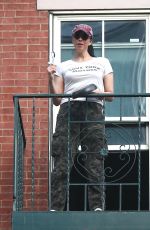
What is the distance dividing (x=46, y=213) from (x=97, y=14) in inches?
113

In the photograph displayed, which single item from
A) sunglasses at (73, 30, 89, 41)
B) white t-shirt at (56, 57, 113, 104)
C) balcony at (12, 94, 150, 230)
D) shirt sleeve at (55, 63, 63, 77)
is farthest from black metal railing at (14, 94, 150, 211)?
sunglasses at (73, 30, 89, 41)

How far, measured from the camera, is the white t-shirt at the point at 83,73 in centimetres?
920

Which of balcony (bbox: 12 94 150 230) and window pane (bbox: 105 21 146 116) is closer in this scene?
balcony (bbox: 12 94 150 230)

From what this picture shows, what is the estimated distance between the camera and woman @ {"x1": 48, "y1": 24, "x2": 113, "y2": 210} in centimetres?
911

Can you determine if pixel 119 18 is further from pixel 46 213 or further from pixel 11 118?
pixel 46 213

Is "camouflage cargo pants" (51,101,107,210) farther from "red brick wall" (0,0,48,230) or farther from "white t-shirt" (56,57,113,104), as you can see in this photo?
"red brick wall" (0,0,48,230)

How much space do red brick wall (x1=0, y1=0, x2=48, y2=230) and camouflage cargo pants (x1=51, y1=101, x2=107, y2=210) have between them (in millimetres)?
1138

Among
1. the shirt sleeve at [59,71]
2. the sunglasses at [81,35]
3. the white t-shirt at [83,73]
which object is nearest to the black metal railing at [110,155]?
the white t-shirt at [83,73]

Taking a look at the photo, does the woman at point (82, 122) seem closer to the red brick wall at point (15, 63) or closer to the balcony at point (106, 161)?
the balcony at point (106, 161)

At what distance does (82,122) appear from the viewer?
9094 mm

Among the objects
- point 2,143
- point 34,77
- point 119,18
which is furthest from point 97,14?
point 2,143

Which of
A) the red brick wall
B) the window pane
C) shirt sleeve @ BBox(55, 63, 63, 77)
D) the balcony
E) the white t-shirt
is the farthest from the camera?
the window pane

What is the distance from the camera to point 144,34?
10812 millimetres

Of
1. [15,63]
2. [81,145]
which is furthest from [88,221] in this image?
[15,63]
